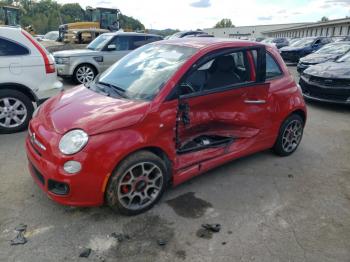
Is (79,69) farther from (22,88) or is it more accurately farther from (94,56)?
(22,88)

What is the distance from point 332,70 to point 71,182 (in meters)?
7.12

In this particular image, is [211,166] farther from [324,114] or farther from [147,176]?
[324,114]

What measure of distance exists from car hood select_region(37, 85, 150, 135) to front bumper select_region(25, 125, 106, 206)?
11.0 inches

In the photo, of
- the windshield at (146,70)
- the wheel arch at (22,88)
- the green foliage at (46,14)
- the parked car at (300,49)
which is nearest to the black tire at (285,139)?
the windshield at (146,70)

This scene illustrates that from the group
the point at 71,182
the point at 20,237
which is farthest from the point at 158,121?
the point at 20,237

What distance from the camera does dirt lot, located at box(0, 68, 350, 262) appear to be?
2.65 meters

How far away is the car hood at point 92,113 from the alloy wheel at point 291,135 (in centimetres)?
242

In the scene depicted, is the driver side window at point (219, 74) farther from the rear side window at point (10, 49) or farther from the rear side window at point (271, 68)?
the rear side window at point (10, 49)

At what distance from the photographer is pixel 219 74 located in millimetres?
3752

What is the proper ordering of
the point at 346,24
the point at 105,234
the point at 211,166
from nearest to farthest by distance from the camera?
1. the point at 105,234
2. the point at 211,166
3. the point at 346,24

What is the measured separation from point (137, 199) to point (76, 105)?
3.86ft

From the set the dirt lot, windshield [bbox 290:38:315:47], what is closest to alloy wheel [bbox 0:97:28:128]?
the dirt lot

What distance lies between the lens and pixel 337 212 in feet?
10.8

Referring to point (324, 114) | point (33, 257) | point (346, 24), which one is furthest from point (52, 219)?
point (346, 24)
